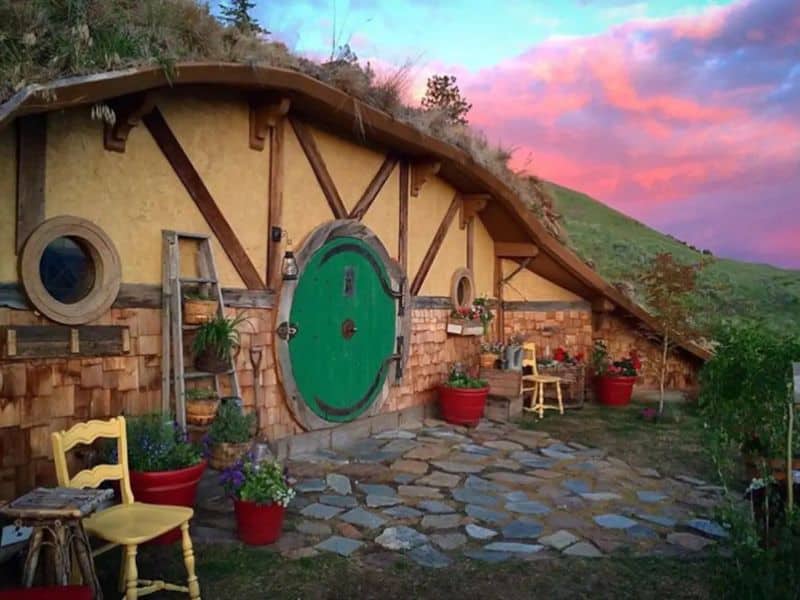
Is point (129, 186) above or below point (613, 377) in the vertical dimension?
above

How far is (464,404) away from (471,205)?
2928 millimetres

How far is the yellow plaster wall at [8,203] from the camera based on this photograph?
4.18 m

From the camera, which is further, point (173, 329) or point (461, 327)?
point (461, 327)

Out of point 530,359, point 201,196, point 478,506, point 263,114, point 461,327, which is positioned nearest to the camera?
point 478,506

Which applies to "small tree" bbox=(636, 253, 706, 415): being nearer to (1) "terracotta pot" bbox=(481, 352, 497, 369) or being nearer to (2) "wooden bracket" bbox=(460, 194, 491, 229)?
(1) "terracotta pot" bbox=(481, 352, 497, 369)

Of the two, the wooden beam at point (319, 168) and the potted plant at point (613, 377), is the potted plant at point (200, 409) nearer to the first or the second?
the wooden beam at point (319, 168)

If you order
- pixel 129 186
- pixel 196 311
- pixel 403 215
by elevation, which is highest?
pixel 403 215

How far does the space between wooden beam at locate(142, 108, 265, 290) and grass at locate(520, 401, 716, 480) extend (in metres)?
4.22

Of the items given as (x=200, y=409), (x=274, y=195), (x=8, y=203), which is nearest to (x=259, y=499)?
(x=200, y=409)

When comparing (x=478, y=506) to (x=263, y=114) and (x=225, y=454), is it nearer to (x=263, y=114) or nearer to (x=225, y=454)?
(x=225, y=454)

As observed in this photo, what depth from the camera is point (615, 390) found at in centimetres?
1023

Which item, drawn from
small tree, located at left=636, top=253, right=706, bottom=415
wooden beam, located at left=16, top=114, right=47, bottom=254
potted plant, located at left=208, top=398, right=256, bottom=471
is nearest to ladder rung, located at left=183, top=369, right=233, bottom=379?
potted plant, located at left=208, top=398, right=256, bottom=471

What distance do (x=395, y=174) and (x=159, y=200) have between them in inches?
137

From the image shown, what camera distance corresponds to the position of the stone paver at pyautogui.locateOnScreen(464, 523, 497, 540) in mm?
4574
